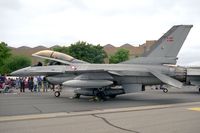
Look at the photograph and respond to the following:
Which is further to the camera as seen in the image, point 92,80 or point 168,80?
point 92,80

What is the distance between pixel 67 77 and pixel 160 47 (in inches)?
240

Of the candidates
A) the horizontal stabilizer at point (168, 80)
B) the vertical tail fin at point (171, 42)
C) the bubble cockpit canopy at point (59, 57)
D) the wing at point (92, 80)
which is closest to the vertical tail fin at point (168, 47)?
the vertical tail fin at point (171, 42)

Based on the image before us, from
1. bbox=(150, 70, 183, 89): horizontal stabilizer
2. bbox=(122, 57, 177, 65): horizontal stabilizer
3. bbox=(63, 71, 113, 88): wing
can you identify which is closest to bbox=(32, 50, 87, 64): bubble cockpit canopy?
bbox=(63, 71, 113, 88): wing

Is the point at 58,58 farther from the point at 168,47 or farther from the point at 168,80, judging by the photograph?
the point at 168,80

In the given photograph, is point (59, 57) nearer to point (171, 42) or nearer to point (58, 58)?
point (58, 58)

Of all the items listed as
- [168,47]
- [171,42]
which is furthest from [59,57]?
[171,42]

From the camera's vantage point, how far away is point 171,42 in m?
18.3

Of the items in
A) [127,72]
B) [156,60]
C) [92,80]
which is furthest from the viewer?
[156,60]

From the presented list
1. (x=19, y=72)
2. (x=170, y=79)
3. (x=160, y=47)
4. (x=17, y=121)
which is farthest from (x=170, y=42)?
(x=17, y=121)

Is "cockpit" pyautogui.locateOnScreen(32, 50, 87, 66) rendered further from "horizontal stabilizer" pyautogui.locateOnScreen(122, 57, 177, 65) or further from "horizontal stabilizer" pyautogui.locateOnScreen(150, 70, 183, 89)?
"horizontal stabilizer" pyautogui.locateOnScreen(150, 70, 183, 89)

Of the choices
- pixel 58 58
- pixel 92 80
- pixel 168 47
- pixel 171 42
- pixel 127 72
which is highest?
pixel 171 42

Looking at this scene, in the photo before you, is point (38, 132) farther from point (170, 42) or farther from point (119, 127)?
point (170, 42)

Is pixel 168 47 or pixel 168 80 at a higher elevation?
pixel 168 47

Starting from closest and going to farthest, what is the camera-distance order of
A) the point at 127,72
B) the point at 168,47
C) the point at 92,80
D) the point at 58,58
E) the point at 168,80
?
the point at 168,80, the point at 92,80, the point at 127,72, the point at 168,47, the point at 58,58
